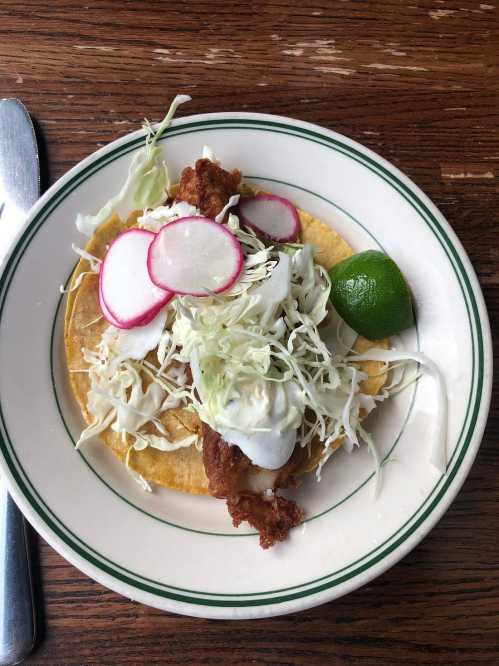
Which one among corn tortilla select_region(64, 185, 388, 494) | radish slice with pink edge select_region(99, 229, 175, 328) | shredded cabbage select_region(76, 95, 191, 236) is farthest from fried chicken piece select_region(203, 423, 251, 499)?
shredded cabbage select_region(76, 95, 191, 236)

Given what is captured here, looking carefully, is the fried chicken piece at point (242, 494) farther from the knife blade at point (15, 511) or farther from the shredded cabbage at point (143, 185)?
the shredded cabbage at point (143, 185)

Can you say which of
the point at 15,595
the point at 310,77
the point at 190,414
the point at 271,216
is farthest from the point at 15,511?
the point at 310,77

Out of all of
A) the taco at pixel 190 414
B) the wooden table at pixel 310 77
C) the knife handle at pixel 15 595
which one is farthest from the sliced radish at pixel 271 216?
the knife handle at pixel 15 595

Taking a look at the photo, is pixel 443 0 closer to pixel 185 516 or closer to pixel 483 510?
pixel 483 510

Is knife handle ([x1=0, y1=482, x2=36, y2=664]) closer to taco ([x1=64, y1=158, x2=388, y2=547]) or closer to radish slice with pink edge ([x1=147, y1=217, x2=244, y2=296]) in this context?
taco ([x1=64, y1=158, x2=388, y2=547])

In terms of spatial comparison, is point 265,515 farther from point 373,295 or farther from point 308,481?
point 373,295

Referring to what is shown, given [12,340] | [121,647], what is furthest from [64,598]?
[12,340]
